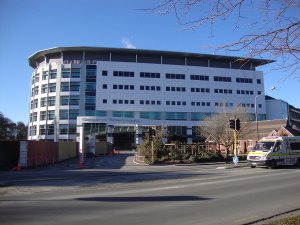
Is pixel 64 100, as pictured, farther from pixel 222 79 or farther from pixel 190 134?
pixel 222 79

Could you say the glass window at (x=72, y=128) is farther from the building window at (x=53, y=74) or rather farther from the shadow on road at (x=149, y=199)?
the shadow on road at (x=149, y=199)

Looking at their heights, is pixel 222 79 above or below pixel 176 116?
above

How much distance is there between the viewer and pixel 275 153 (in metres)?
28.4

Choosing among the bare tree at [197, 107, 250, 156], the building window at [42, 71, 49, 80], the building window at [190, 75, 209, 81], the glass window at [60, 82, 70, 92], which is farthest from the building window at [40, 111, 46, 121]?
the bare tree at [197, 107, 250, 156]

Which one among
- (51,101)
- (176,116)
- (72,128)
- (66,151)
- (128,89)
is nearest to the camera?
(66,151)

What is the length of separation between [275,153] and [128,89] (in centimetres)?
6789

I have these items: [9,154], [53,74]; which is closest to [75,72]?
[53,74]

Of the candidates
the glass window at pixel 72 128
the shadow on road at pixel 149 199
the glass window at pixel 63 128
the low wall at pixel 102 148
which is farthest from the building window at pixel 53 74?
the shadow on road at pixel 149 199

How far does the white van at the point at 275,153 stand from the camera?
2797cm

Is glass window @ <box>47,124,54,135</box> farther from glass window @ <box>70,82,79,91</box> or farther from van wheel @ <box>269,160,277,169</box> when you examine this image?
van wheel @ <box>269,160,277,169</box>

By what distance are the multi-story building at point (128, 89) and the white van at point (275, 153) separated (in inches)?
2457

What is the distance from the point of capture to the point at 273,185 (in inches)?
620

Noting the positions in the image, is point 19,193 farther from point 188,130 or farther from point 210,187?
point 188,130

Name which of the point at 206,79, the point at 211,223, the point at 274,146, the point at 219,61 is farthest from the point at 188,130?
the point at 211,223
